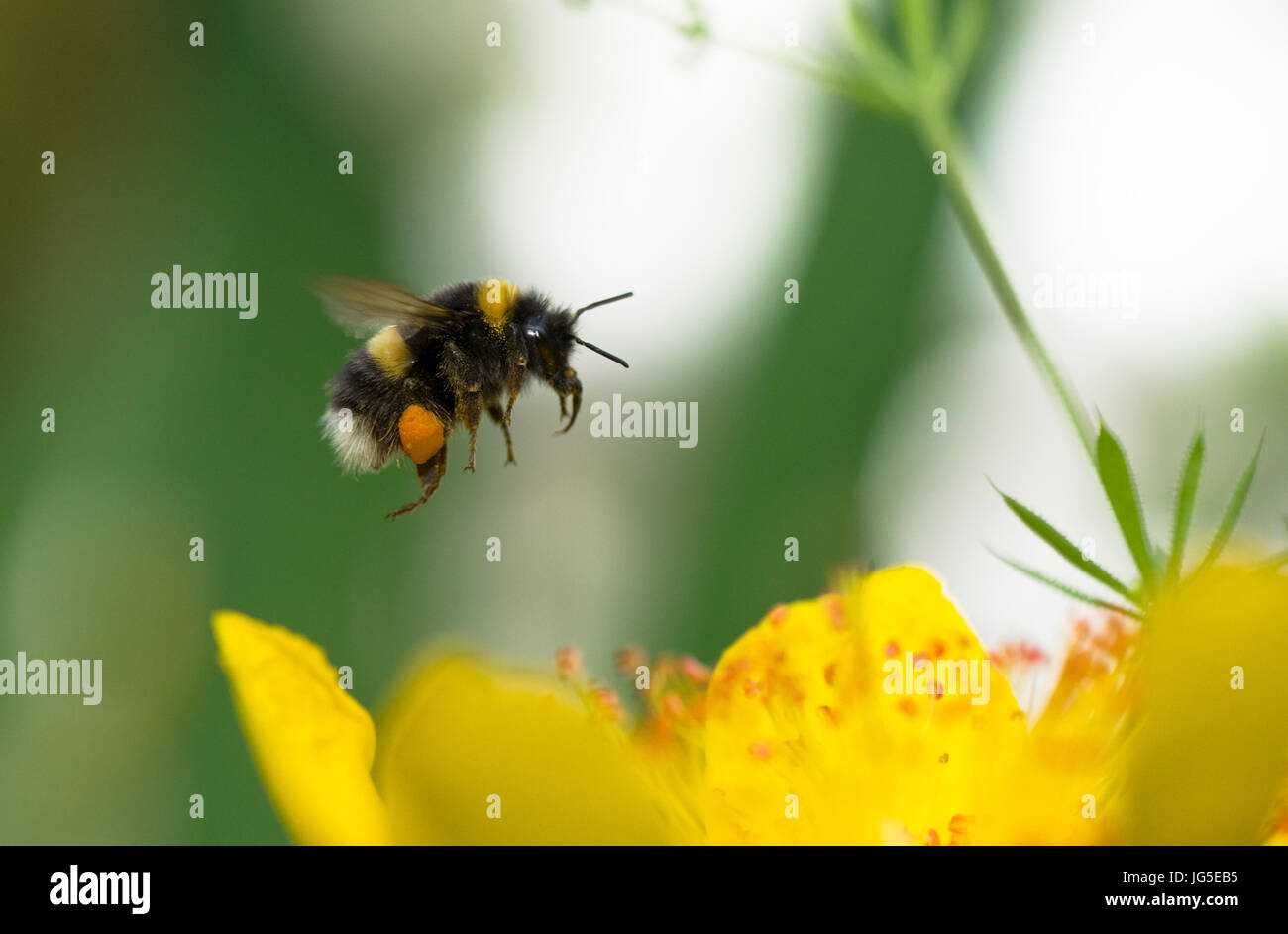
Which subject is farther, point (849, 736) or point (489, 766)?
point (849, 736)

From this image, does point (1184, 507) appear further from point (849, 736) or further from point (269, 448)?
point (269, 448)

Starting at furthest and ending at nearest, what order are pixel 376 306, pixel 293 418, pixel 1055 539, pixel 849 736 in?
pixel 293 418 < pixel 376 306 < pixel 849 736 < pixel 1055 539

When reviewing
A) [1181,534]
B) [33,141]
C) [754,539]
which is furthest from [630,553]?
[1181,534]

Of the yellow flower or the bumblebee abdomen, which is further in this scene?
the bumblebee abdomen

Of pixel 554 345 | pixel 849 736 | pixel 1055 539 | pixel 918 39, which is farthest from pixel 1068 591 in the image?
pixel 554 345

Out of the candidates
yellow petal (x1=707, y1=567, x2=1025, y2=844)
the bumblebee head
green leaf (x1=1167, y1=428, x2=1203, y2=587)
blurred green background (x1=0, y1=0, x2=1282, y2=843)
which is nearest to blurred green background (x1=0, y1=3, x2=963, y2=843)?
blurred green background (x1=0, y1=0, x2=1282, y2=843)

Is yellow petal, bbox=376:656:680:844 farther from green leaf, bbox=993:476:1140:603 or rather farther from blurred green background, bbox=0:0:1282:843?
blurred green background, bbox=0:0:1282:843

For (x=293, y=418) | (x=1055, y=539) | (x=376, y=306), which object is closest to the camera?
(x=1055, y=539)
